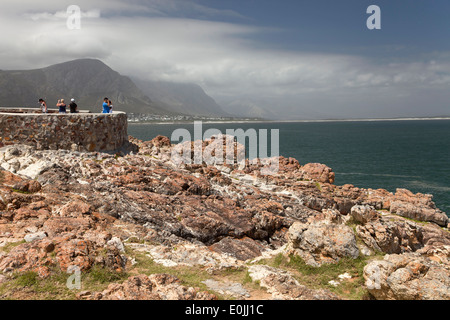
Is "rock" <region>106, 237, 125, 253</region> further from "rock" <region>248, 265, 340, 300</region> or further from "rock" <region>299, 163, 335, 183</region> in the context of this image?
"rock" <region>299, 163, 335, 183</region>

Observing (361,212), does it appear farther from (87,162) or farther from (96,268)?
(87,162)

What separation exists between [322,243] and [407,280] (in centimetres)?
391

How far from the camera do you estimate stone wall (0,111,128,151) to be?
24.2 meters

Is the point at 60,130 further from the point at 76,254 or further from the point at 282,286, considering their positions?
the point at 282,286

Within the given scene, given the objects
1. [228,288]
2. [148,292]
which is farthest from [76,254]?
[228,288]

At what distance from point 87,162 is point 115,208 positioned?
280 inches

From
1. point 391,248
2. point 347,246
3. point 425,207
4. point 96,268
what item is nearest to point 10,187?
point 96,268

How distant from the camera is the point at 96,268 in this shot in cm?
1102

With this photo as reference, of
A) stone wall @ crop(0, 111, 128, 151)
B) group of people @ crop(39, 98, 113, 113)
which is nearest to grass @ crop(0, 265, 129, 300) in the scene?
stone wall @ crop(0, 111, 128, 151)

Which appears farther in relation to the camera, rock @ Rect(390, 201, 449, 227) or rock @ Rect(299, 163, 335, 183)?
rock @ Rect(299, 163, 335, 183)

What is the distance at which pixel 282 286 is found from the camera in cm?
1111

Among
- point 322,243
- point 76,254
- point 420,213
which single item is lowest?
point 420,213

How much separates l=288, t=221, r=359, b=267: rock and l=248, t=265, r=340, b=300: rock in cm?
166
